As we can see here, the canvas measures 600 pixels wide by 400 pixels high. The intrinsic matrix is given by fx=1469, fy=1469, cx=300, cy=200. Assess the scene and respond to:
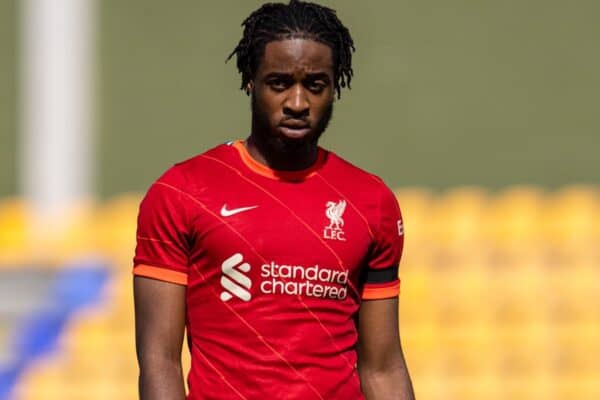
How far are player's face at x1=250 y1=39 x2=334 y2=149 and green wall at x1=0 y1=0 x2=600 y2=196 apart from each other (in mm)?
10390

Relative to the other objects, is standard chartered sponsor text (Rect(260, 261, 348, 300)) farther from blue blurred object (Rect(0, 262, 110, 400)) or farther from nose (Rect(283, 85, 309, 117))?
blue blurred object (Rect(0, 262, 110, 400))

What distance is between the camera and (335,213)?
146 inches

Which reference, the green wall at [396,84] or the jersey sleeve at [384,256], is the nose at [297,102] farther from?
the green wall at [396,84]

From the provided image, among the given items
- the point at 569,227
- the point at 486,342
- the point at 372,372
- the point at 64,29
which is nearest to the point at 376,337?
the point at 372,372

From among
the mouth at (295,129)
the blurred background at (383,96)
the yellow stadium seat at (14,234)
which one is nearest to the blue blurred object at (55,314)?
the yellow stadium seat at (14,234)

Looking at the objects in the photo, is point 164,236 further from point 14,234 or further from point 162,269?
point 14,234

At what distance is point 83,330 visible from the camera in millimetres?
8453

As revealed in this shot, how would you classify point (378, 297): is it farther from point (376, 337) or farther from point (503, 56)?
point (503, 56)

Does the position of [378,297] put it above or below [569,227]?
above

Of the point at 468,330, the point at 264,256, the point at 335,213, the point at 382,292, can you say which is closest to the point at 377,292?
the point at 382,292

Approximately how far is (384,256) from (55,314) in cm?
533

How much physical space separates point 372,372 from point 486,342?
469cm

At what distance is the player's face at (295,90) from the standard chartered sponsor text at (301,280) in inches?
12.4

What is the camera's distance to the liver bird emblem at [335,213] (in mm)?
3691
